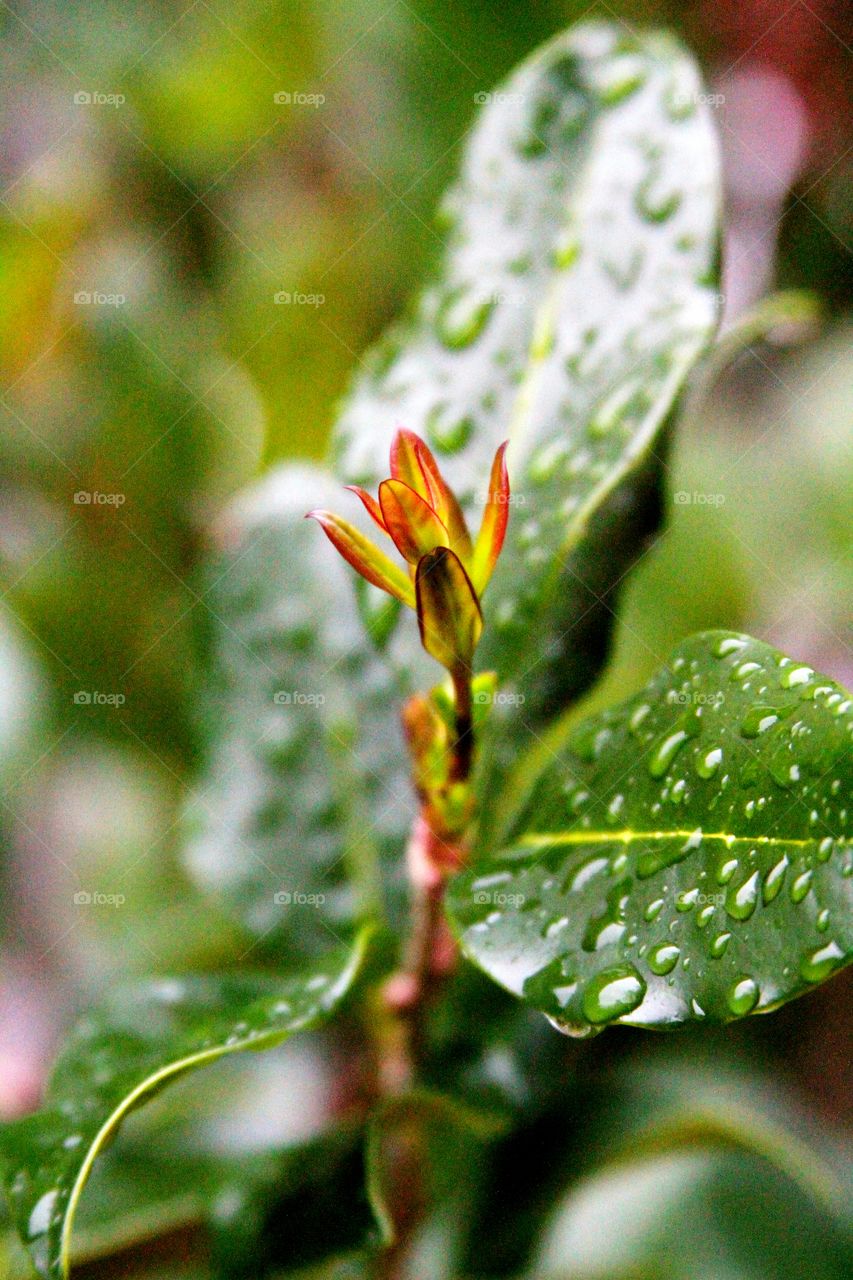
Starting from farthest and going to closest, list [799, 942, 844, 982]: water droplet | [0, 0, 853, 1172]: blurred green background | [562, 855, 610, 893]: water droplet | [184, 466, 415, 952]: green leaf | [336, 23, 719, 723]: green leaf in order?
1. [0, 0, 853, 1172]: blurred green background
2. [184, 466, 415, 952]: green leaf
3. [336, 23, 719, 723]: green leaf
4. [562, 855, 610, 893]: water droplet
5. [799, 942, 844, 982]: water droplet

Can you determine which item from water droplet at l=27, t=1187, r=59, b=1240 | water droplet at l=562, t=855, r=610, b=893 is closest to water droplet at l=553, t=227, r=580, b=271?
water droplet at l=562, t=855, r=610, b=893

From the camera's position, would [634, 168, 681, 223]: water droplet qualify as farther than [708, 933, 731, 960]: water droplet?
Yes

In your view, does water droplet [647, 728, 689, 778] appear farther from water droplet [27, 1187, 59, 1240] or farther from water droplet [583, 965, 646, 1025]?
water droplet [27, 1187, 59, 1240]

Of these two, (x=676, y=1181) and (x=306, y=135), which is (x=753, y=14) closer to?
(x=306, y=135)

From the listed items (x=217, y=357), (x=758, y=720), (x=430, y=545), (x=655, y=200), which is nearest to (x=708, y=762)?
(x=758, y=720)

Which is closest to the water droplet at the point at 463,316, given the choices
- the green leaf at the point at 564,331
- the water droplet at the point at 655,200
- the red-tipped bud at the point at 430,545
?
the green leaf at the point at 564,331

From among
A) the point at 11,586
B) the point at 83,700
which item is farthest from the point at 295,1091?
the point at 11,586

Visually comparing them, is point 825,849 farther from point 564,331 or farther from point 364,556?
point 564,331
